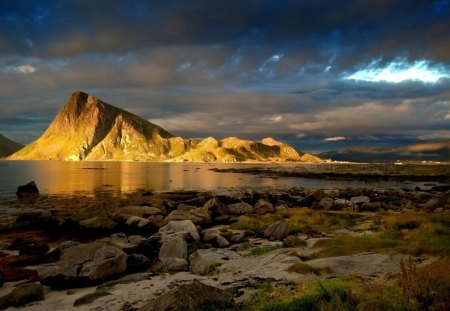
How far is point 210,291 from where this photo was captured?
31.7 ft

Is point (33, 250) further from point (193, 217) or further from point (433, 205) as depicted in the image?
point (433, 205)

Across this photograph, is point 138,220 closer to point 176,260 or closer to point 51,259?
point 51,259

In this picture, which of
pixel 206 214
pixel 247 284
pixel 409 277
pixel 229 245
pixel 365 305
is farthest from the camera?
pixel 206 214

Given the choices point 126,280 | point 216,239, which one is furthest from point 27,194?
point 126,280

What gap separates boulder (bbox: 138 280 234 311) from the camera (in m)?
8.88

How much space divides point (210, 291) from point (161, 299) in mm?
1262

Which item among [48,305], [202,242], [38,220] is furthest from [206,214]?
[48,305]

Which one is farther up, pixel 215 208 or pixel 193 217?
pixel 215 208

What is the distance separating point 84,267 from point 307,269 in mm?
8841

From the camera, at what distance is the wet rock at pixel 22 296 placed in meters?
12.3

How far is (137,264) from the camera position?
16.7 metres

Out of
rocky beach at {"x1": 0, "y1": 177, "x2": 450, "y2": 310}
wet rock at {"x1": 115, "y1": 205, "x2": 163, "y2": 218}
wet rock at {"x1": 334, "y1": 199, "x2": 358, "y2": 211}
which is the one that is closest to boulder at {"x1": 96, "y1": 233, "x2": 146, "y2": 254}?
rocky beach at {"x1": 0, "y1": 177, "x2": 450, "y2": 310}

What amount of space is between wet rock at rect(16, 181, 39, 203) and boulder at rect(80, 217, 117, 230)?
2275 cm

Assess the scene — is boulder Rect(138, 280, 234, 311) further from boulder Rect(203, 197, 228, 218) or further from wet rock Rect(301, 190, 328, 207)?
wet rock Rect(301, 190, 328, 207)
